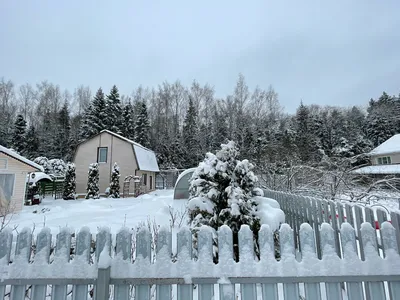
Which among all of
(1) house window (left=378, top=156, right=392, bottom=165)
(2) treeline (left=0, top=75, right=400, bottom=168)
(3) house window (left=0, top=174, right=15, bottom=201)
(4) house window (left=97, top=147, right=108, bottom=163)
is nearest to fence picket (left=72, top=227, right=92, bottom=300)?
(3) house window (left=0, top=174, right=15, bottom=201)

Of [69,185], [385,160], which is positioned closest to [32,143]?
[69,185]

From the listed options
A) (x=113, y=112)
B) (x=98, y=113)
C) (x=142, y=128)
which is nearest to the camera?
(x=98, y=113)

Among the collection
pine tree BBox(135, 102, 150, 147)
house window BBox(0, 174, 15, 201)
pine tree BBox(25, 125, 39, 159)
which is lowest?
house window BBox(0, 174, 15, 201)

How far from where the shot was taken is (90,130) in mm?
27578

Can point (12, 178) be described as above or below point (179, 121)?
below

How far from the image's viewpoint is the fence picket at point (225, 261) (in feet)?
4.82

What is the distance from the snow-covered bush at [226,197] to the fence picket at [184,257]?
1.23 meters

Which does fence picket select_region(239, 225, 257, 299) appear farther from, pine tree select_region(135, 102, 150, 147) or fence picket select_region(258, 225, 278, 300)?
pine tree select_region(135, 102, 150, 147)

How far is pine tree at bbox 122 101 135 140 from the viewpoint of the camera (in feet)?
95.5

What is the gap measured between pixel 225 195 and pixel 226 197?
0.11 ft

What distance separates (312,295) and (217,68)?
3569cm

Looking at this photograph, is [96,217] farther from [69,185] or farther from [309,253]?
[69,185]

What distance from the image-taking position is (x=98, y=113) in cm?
2852

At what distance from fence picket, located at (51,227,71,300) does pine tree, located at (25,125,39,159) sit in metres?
30.8
